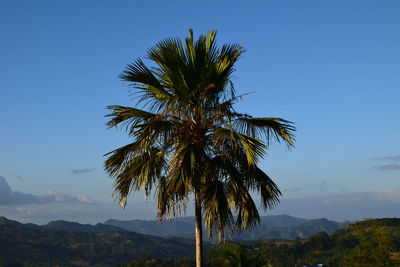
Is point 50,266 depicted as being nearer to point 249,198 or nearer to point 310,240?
point 310,240

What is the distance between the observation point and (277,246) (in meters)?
164

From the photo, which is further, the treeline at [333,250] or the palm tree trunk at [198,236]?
the treeline at [333,250]

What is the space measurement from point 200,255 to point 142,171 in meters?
2.21

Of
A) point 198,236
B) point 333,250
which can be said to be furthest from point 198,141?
point 333,250

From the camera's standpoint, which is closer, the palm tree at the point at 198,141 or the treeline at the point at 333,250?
the palm tree at the point at 198,141

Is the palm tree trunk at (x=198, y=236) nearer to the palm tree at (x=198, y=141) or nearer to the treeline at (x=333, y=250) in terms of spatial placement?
the palm tree at (x=198, y=141)

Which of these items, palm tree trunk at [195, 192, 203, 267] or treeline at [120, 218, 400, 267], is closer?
palm tree trunk at [195, 192, 203, 267]

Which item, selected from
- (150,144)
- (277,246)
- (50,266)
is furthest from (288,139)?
(50,266)

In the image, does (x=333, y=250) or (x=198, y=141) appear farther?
(x=333, y=250)

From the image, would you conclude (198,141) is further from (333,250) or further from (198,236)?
(333,250)

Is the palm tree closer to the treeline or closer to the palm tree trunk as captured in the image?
the palm tree trunk

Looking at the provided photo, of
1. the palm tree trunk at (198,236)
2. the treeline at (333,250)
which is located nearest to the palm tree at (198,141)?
the palm tree trunk at (198,236)

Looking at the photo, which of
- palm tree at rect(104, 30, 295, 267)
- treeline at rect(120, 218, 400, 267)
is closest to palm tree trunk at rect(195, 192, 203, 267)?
palm tree at rect(104, 30, 295, 267)

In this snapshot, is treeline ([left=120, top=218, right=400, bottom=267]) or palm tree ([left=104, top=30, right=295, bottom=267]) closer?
palm tree ([left=104, top=30, right=295, bottom=267])
